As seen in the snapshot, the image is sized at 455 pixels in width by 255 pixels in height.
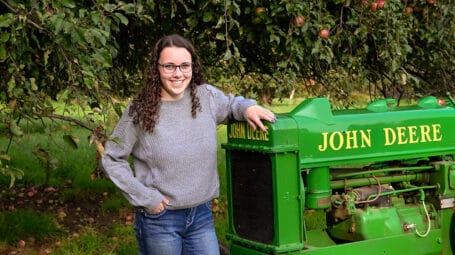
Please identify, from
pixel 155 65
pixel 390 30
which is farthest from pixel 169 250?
pixel 390 30

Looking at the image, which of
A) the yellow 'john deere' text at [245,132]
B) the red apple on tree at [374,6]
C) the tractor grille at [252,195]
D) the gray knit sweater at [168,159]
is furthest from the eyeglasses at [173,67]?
the red apple on tree at [374,6]

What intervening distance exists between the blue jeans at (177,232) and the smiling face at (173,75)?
0.55 meters

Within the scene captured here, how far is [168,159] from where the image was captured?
10.3ft

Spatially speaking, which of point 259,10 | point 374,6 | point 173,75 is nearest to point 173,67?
point 173,75

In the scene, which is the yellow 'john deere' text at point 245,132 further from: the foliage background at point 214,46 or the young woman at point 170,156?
the foliage background at point 214,46

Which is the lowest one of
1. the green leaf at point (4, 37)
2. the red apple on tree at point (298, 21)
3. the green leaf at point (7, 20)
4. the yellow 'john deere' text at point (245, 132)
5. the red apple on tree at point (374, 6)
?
the yellow 'john deere' text at point (245, 132)

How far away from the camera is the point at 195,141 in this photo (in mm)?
3217

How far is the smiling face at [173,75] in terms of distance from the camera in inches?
127

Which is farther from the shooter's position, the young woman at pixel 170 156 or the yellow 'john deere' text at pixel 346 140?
the yellow 'john deere' text at pixel 346 140

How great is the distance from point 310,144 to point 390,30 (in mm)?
2213

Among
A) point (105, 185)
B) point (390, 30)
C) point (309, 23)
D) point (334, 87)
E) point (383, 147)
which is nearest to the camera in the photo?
point (383, 147)

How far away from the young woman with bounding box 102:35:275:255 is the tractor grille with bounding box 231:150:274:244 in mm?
237

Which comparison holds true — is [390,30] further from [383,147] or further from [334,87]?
[383,147]

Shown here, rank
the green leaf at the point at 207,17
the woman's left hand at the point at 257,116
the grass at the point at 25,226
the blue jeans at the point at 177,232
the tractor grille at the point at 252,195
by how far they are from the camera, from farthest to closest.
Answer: the grass at the point at 25,226
the green leaf at the point at 207,17
the tractor grille at the point at 252,195
the woman's left hand at the point at 257,116
the blue jeans at the point at 177,232
